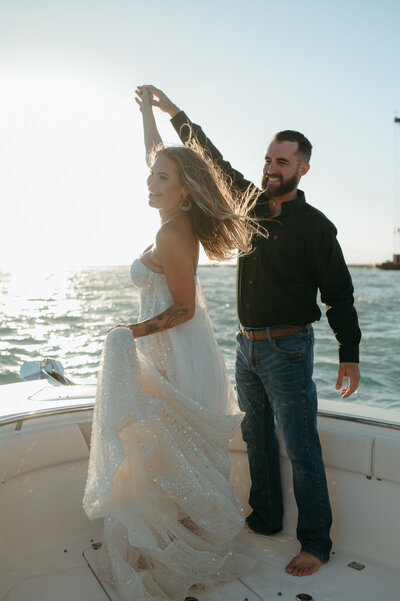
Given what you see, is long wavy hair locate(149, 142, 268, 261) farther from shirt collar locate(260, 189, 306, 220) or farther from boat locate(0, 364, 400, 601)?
boat locate(0, 364, 400, 601)

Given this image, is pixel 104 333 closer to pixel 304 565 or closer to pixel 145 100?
pixel 145 100

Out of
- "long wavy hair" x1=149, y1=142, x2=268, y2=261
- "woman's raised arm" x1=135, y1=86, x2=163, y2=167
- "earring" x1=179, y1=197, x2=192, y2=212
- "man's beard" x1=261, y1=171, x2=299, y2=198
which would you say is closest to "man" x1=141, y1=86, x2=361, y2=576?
"man's beard" x1=261, y1=171, x2=299, y2=198

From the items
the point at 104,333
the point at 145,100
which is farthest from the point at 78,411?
the point at 104,333

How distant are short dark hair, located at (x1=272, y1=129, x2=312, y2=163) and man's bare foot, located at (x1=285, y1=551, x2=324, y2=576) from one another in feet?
4.43

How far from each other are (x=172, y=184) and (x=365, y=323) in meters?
10.5

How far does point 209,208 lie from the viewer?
71.0 inches

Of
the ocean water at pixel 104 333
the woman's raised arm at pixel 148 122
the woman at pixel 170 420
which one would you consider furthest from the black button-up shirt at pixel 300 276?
the ocean water at pixel 104 333

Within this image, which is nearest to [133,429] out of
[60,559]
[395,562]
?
[60,559]

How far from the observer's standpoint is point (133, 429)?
1.68 metres

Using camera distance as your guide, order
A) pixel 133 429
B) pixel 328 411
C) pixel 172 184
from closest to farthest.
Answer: pixel 133 429, pixel 172 184, pixel 328 411

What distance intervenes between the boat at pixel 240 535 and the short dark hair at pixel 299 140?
92cm

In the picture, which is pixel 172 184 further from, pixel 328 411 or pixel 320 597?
pixel 320 597

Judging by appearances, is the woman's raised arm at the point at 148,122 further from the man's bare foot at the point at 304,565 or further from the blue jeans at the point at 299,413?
the man's bare foot at the point at 304,565

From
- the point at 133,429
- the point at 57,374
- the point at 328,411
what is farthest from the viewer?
the point at 57,374
